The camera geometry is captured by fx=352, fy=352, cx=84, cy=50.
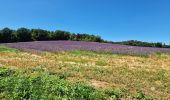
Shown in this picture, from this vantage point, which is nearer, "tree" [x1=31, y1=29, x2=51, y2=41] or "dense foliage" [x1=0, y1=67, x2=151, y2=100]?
"dense foliage" [x1=0, y1=67, x2=151, y2=100]

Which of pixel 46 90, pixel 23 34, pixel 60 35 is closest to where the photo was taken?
pixel 46 90

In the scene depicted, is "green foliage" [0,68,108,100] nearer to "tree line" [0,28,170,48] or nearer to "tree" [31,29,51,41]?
"tree line" [0,28,170,48]

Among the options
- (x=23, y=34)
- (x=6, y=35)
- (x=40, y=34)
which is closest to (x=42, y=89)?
(x=6, y=35)

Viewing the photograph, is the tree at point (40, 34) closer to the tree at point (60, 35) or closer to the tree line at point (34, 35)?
the tree line at point (34, 35)

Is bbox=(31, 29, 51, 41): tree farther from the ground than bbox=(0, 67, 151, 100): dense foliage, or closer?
farther from the ground

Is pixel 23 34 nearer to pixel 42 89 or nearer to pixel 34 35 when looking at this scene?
pixel 34 35

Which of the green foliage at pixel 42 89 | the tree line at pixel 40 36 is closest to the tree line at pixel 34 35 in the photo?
the tree line at pixel 40 36

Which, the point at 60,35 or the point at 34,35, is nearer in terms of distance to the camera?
the point at 34,35

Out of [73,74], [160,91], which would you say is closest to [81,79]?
[73,74]

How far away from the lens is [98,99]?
411 inches

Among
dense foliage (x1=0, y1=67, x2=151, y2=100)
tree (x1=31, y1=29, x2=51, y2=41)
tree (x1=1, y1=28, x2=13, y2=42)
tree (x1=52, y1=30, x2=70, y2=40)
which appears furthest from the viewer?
tree (x1=52, y1=30, x2=70, y2=40)

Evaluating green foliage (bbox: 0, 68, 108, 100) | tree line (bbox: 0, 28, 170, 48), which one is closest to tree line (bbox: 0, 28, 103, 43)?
tree line (bbox: 0, 28, 170, 48)

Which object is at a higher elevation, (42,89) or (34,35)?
(34,35)

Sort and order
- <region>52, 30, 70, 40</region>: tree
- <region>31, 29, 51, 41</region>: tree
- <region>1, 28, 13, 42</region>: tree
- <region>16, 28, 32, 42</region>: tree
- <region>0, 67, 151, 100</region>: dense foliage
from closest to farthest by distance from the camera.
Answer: <region>0, 67, 151, 100</region>: dense foliage, <region>1, 28, 13, 42</region>: tree, <region>16, 28, 32, 42</region>: tree, <region>31, 29, 51, 41</region>: tree, <region>52, 30, 70, 40</region>: tree
